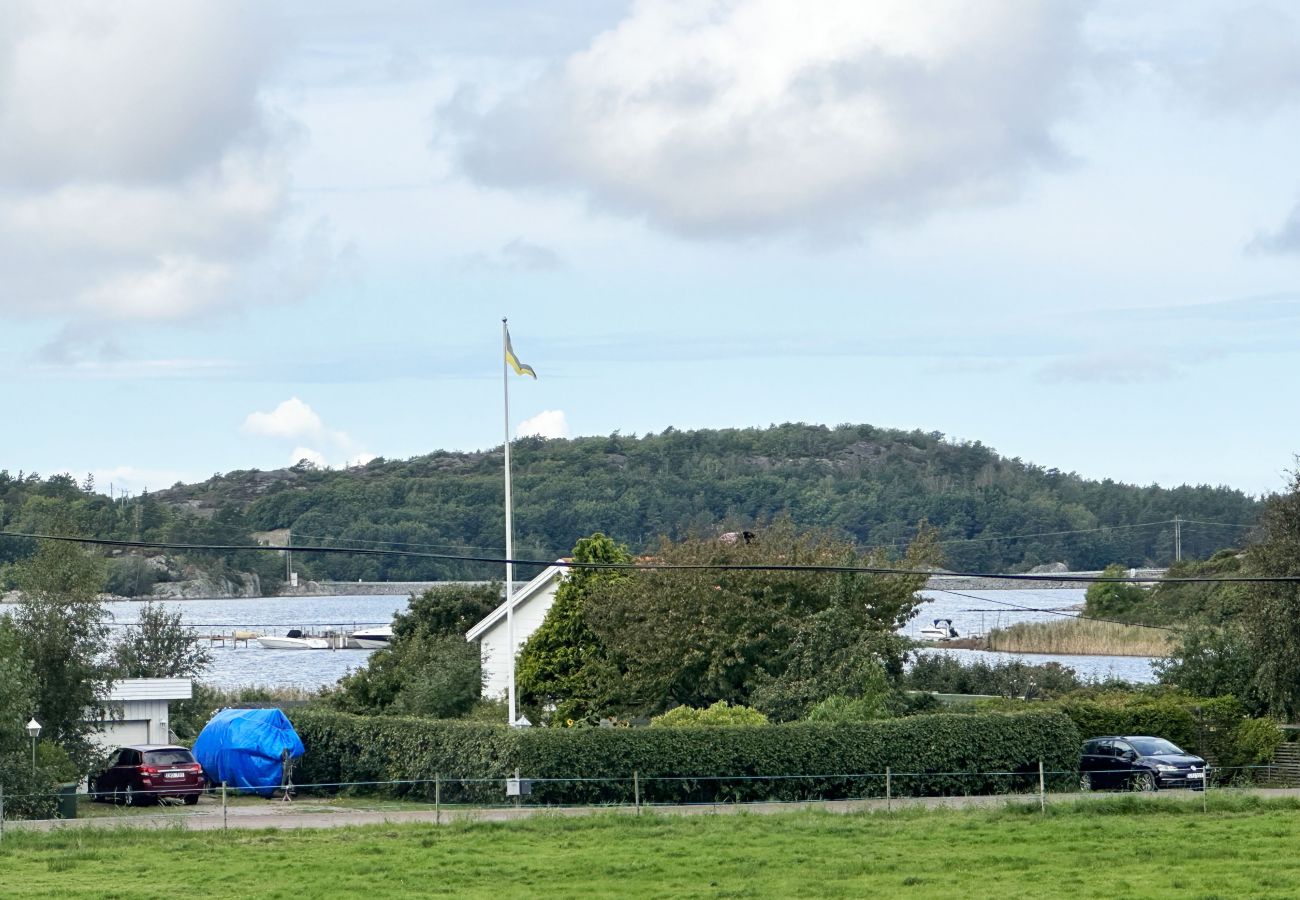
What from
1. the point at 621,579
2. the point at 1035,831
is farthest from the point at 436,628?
the point at 1035,831

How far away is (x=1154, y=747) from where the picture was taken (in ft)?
123

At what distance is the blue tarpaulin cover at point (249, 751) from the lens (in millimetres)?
40938

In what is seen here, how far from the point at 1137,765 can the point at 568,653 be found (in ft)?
53.1

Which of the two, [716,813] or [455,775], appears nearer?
[716,813]

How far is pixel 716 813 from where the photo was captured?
3173cm

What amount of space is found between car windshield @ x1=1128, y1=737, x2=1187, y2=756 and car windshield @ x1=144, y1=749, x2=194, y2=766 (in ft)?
72.7

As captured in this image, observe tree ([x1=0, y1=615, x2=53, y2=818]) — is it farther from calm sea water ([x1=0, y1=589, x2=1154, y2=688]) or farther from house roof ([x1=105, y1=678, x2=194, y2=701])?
calm sea water ([x1=0, y1=589, x2=1154, y2=688])

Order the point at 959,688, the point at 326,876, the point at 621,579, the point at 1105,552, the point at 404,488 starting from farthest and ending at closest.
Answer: the point at 1105,552, the point at 404,488, the point at 959,688, the point at 621,579, the point at 326,876

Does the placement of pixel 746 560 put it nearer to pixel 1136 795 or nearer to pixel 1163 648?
pixel 1136 795

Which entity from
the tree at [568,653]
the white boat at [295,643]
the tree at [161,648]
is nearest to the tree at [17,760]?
the tree at [568,653]

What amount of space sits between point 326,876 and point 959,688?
1388 inches

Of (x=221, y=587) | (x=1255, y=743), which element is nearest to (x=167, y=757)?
(x=1255, y=743)

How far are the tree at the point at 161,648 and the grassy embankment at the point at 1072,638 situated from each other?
46.8 m

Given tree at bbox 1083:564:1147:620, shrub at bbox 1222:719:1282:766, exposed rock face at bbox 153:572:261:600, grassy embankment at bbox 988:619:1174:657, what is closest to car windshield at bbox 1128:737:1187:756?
shrub at bbox 1222:719:1282:766
